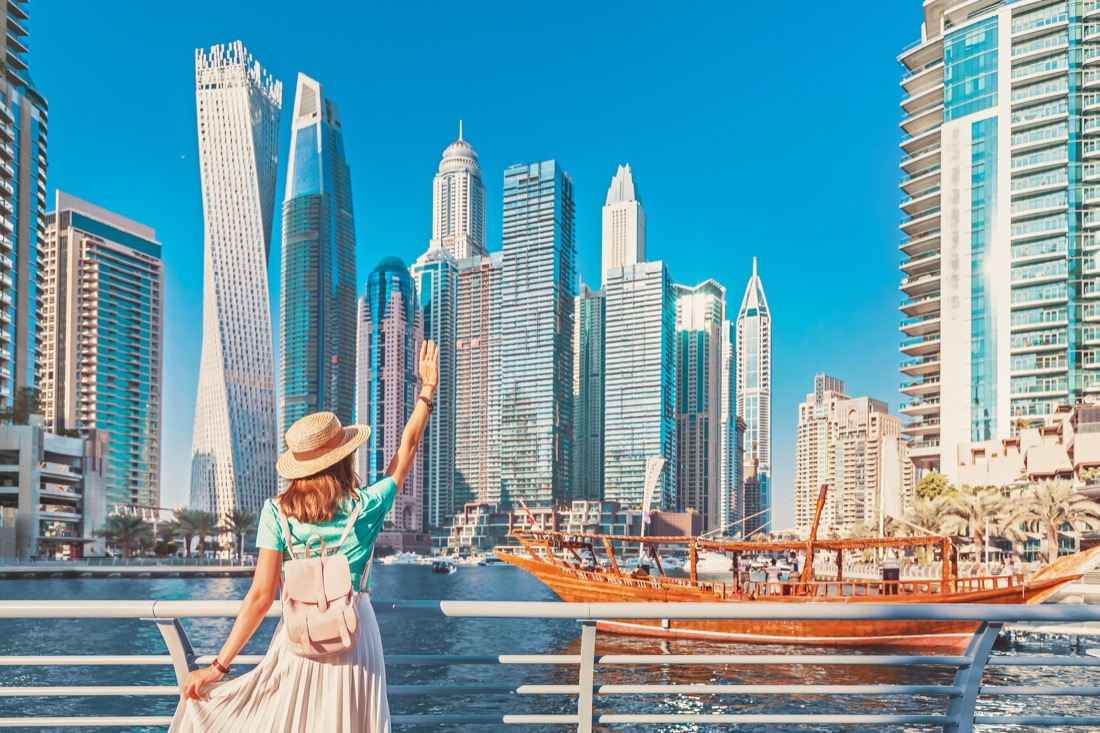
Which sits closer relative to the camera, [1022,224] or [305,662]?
[305,662]

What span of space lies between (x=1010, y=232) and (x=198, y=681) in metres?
85.3

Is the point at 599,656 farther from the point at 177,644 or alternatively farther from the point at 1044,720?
the point at 1044,720

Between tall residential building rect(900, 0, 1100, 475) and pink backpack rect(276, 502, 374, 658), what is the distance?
80.4 m

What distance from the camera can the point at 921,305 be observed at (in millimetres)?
86312

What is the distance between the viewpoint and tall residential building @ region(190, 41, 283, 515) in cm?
14525

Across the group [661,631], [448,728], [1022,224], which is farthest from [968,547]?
[448,728]

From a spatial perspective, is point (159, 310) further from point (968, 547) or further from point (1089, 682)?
point (1089, 682)

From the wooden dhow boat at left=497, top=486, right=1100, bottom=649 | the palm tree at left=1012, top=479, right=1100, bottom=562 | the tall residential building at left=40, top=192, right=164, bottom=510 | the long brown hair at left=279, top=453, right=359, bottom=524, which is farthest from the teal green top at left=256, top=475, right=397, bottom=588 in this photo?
the tall residential building at left=40, top=192, right=164, bottom=510

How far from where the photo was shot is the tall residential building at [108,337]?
166 meters

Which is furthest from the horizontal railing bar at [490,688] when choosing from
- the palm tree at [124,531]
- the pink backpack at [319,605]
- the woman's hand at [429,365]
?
the palm tree at [124,531]

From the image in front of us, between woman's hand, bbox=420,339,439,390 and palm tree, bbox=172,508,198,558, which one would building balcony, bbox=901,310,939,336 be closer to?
palm tree, bbox=172,508,198,558

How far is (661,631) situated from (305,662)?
31.9 metres

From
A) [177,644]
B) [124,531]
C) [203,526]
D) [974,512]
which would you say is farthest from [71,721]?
[203,526]

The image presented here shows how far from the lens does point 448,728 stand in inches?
754
